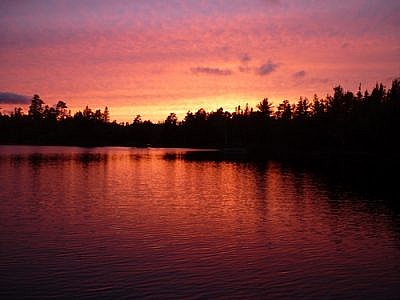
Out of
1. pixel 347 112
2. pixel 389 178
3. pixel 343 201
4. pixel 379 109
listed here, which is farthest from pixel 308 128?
pixel 343 201

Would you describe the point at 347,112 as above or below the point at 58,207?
above

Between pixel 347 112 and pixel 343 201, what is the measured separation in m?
117

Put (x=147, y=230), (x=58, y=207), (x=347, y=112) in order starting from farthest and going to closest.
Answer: (x=347, y=112) → (x=58, y=207) → (x=147, y=230)

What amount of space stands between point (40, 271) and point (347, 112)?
14839 centimetres

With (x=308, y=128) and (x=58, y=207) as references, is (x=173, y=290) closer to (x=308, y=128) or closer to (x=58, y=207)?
(x=58, y=207)

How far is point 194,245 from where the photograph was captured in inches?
1066

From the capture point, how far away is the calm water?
65.3 feet

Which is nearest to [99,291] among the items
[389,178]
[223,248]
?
[223,248]

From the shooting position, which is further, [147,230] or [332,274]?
[147,230]

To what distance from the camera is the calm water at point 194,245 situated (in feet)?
65.3

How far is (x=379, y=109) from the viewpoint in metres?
130

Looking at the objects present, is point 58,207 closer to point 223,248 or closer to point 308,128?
point 223,248

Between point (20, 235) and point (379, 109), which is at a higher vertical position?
point (379, 109)

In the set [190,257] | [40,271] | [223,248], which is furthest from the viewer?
[223,248]
